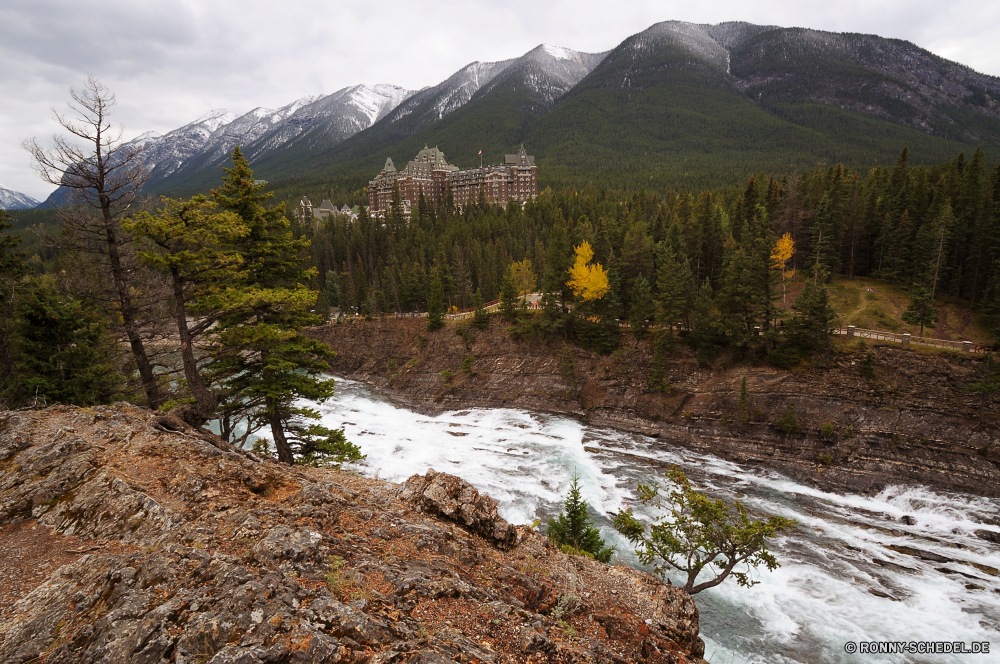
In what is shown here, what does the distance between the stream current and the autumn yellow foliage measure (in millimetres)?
13683

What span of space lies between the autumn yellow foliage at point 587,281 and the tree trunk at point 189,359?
38.2m

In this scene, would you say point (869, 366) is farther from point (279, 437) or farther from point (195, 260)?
point (195, 260)

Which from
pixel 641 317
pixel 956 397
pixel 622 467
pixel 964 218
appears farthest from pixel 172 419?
pixel 964 218

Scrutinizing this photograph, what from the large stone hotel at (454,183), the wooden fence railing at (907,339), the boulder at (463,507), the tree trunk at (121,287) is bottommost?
the wooden fence railing at (907,339)

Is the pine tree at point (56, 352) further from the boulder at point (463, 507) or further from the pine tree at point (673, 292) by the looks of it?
the pine tree at point (673, 292)

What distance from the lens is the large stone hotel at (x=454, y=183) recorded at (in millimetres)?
141875

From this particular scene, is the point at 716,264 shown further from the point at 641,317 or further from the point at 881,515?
the point at 881,515

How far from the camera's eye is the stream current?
57.5ft

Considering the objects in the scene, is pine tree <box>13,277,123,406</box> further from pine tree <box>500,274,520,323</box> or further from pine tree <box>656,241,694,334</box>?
pine tree <box>656,241,694,334</box>

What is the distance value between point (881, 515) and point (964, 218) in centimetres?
3931

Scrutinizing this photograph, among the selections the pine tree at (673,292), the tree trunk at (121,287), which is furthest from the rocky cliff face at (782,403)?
the tree trunk at (121,287)

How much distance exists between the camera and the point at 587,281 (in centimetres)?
4666

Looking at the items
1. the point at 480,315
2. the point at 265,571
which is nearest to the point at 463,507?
the point at 265,571

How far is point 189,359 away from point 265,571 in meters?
10.1
